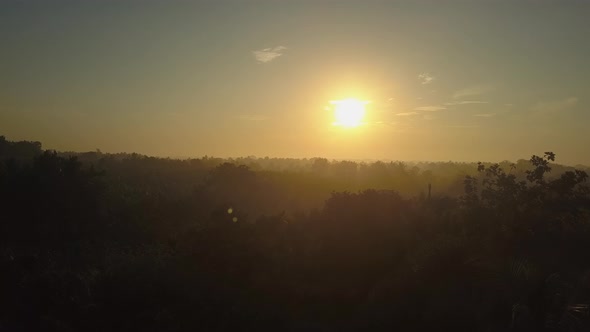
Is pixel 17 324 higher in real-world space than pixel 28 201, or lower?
lower

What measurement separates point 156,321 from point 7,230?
16084 mm

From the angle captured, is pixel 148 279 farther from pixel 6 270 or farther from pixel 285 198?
pixel 285 198

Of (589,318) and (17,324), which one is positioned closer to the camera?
(589,318)

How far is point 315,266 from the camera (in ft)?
68.0

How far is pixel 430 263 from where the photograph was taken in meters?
18.1

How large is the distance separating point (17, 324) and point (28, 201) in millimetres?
16110

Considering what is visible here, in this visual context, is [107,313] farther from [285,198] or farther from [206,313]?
[285,198]

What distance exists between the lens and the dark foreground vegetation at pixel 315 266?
1536cm

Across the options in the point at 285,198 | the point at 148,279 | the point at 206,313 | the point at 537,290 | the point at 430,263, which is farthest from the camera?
the point at 285,198

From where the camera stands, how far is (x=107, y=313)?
15.6 m

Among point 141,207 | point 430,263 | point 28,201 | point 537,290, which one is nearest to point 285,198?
point 141,207

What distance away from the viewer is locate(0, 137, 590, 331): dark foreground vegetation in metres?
15.4

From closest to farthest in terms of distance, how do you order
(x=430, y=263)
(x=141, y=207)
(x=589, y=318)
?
(x=589, y=318), (x=430, y=263), (x=141, y=207)

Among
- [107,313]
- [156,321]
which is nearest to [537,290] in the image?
[156,321]
